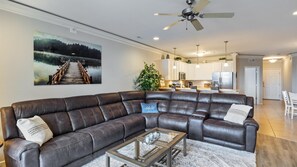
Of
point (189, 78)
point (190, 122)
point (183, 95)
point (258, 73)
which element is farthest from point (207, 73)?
point (190, 122)

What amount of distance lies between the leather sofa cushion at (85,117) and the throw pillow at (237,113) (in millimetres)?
2685

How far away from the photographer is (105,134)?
8.93 ft

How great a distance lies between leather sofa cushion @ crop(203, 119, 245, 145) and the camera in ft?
9.62

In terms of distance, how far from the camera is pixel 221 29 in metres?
3.96

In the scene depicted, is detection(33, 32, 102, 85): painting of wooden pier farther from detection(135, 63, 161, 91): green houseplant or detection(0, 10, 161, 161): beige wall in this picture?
detection(135, 63, 161, 91): green houseplant

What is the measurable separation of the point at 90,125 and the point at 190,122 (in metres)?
2.08

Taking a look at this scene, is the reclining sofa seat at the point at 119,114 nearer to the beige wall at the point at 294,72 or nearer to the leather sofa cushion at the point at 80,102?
the leather sofa cushion at the point at 80,102

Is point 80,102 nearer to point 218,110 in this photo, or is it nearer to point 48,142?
point 48,142

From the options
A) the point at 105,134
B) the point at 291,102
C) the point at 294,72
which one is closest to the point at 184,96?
the point at 105,134

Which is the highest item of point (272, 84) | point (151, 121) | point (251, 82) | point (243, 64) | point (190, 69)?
point (243, 64)

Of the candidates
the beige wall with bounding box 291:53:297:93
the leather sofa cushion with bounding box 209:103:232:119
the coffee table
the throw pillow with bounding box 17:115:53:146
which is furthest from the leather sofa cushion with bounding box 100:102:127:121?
the beige wall with bounding box 291:53:297:93

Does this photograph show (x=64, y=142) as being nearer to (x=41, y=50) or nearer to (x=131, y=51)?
(x=41, y=50)

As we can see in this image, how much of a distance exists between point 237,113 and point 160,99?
2033 mm

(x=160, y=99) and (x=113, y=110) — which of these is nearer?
(x=113, y=110)
